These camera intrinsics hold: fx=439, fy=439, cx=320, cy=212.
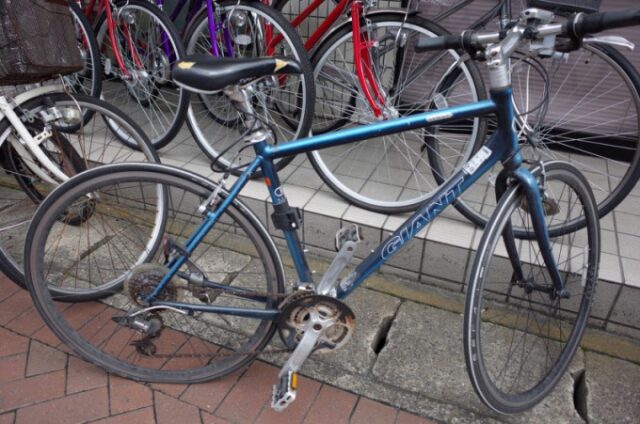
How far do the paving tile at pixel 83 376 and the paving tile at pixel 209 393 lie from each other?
42 centimetres

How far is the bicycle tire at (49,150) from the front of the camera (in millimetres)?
2330

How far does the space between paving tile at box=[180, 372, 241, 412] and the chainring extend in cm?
38

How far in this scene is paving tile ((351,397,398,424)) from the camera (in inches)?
77.3

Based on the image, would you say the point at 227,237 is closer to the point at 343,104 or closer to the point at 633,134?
the point at 343,104

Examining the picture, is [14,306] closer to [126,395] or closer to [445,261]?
[126,395]

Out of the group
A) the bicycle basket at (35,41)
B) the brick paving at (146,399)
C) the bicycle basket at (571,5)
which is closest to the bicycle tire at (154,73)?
the bicycle basket at (35,41)

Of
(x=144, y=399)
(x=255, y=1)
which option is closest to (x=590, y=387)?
(x=144, y=399)

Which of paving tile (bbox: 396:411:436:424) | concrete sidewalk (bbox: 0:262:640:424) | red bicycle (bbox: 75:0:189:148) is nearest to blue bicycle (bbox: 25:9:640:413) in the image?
concrete sidewalk (bbox: 0:262:640:424)

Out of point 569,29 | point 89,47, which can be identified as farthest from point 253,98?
point 569,29

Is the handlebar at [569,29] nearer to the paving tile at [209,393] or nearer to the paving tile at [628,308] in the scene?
the paving tile at [628,308]

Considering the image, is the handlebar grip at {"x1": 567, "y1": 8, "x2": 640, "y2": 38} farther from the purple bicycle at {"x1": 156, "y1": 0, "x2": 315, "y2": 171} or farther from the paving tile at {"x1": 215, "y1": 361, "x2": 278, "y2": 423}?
the paving tile at {"x1": 215, "y1": 361, "x2": 278, "y2": 423}

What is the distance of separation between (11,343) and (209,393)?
1.12m

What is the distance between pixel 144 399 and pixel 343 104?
2243 mm

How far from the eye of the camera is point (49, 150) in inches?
101
